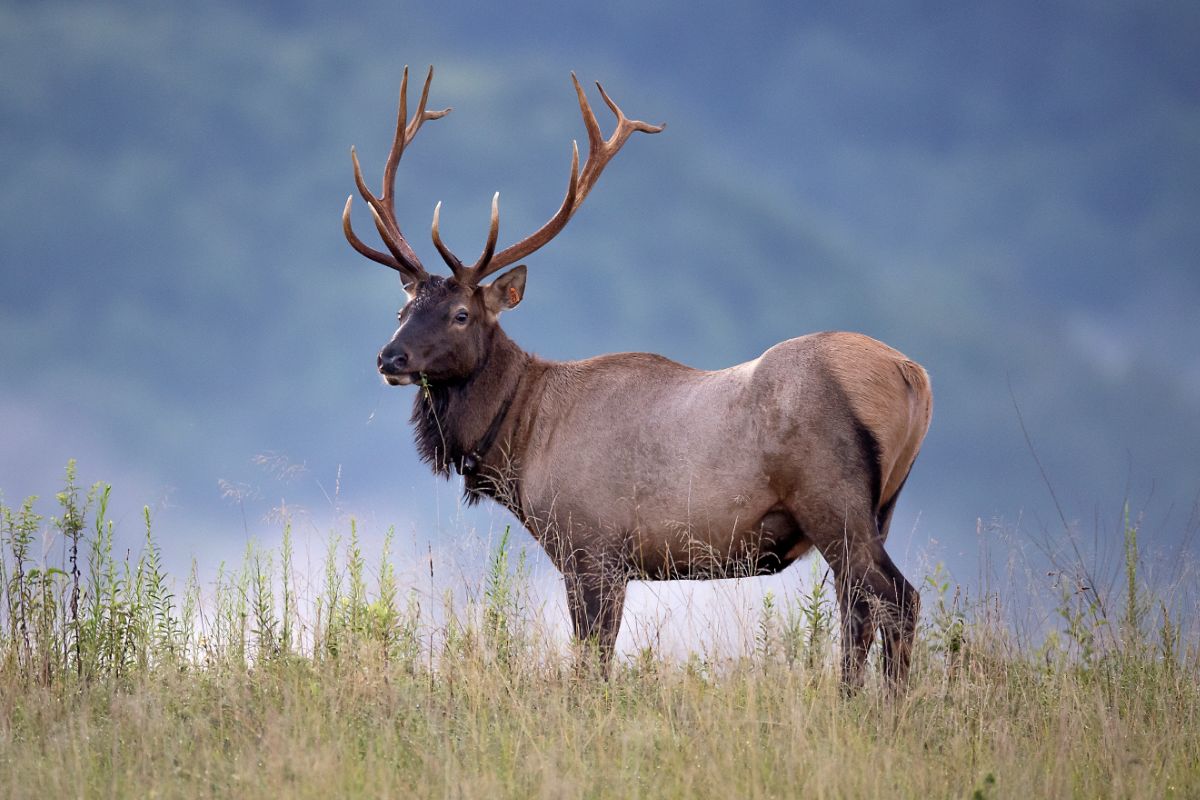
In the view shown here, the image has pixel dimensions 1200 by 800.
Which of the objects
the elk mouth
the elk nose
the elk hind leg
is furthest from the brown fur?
the elk mouth

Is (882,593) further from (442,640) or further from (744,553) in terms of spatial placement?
(442,640)

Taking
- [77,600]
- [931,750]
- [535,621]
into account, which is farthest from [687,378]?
[77,600]

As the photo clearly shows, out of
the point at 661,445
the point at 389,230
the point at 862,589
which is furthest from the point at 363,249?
the point at 862,589

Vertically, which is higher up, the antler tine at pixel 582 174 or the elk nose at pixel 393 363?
the antler tine at pixel 582 174

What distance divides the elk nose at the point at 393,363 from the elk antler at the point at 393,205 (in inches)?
33.5

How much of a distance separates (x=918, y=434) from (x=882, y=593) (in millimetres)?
1137

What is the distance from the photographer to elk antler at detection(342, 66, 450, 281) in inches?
356

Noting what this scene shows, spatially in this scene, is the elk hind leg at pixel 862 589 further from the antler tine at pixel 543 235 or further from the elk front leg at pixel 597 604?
the antler tine at pixel 543 235

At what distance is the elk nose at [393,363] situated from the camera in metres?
8.13

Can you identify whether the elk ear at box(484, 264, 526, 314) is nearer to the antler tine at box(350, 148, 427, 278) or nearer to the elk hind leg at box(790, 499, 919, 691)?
the antler tine at box(350, 148, 427, 278)

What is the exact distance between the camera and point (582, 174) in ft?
31.2

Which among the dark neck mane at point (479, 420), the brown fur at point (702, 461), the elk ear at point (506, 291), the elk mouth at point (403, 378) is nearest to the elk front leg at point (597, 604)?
the brown fur at point (702, 461)

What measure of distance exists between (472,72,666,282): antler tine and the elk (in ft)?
0.08

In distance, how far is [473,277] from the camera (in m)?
8.65
